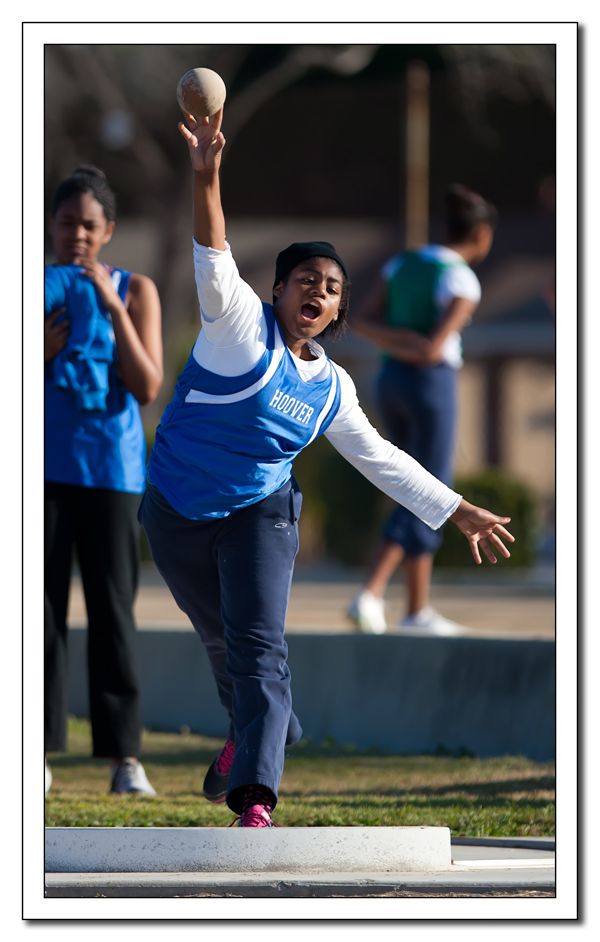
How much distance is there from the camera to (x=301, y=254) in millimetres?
4867

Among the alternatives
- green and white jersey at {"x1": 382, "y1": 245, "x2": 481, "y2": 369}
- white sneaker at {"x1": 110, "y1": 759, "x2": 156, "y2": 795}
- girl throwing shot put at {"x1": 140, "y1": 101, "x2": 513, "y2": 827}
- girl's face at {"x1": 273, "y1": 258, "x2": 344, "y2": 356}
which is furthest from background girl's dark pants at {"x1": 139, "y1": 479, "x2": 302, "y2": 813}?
green and white jersey at {"x1": 382, "y1": 245, "x2": 481, "y2": 369}

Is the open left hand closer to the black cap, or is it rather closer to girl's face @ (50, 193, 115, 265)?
the black cap

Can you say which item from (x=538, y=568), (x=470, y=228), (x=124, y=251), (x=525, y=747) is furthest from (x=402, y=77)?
(x=525, y=747)

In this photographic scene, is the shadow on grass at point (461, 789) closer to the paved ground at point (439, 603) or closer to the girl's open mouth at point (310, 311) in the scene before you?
the paved ground at point (439, 603)

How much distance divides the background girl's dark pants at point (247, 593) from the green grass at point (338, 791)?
2.21 ft

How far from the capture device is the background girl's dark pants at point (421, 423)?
8406mm

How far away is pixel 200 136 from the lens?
4480 millimetres

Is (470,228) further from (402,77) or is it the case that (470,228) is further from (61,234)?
Answer: (402,77)

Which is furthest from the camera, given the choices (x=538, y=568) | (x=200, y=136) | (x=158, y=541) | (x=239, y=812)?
(x=538, y=568)

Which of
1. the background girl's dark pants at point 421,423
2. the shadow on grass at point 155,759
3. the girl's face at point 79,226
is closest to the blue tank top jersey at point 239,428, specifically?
the girl's face at point 79,226

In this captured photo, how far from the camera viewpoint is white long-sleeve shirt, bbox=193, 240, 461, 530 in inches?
181

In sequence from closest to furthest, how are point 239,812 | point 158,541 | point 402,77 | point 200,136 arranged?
point 200,136 → point 239,812 → point 158,541 → point 402,77

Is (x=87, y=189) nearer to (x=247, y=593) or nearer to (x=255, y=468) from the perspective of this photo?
(x=255, y=468)
